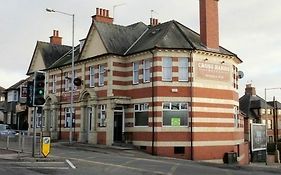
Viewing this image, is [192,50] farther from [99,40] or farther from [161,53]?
[99,40]

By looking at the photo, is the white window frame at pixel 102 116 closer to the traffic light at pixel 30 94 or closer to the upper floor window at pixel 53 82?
the upper floor window at pixel 53 82

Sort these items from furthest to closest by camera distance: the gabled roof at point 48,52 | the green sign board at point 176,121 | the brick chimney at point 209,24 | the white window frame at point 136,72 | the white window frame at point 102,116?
the gabled roof at point 48,52 → the white window frame at point 102,116 → the white window frame at point 136,72 → the brick chimney at point 209,24 → the green sign board at point 176,121

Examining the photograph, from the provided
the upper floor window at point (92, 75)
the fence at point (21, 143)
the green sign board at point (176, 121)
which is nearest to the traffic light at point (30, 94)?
the fence at point (21, 143)

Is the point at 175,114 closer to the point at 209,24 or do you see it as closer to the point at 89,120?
the point at 209,24

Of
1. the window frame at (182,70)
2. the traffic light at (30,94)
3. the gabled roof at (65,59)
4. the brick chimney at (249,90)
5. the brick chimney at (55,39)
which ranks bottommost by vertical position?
the traffic light at (30,94)

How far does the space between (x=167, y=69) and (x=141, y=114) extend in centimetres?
408

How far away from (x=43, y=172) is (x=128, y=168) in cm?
444

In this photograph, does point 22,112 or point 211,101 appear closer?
point 211,101

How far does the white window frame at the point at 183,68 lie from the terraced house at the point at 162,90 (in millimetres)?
76

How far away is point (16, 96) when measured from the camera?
215 ft

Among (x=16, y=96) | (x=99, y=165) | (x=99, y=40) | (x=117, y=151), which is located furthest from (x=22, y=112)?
(x=99, y=165)

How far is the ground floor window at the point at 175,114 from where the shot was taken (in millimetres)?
Answer: 31734

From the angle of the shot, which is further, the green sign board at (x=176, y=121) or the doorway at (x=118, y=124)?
the doorway at (x=118, y=124)

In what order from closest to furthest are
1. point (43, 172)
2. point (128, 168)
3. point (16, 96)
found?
1. point (43, 172)
2. point (128, 168)
3. point (16, 96)
